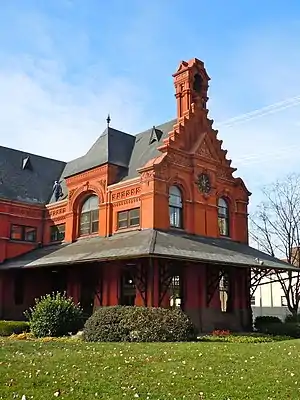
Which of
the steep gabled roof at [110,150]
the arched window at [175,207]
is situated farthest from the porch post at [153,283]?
the steep gabled roof at [110,150]

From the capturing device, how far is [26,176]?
110 feet

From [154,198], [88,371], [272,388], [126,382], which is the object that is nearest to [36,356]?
[88,371]

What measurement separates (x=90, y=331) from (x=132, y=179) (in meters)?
9.68

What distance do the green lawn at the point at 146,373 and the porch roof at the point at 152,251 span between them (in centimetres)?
751

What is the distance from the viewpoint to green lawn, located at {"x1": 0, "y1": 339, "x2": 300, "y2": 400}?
8.74 meters

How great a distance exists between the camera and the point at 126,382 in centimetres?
941

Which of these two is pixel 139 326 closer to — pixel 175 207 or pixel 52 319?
pixel 52 319

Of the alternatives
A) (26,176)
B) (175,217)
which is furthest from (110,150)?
(26,176)

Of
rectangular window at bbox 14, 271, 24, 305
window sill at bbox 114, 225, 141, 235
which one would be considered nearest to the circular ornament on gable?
window sill at bbox 114, 225, 141, 235

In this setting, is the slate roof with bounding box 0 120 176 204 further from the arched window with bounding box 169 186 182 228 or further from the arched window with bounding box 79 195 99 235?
the arched window with bounding box 169 186 182 228

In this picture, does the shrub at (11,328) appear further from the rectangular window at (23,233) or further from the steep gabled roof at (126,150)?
the steep gabled roof at (126,150)

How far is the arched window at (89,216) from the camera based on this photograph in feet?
92.8

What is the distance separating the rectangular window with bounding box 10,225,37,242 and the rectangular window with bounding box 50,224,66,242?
3.91 ft

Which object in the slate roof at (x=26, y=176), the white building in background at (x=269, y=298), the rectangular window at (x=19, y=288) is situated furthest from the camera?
the white building in background at (x=269, y=298)
